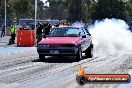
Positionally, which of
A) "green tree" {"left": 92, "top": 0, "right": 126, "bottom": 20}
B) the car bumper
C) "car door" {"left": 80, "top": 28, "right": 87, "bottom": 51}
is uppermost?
"green tree" {"left": 92, "top": 0, "right": 126, "bottom": 20}

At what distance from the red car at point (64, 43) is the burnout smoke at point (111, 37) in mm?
6182

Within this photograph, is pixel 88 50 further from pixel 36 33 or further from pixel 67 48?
pixel 36 33

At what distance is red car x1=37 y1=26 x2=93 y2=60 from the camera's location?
16953 mm

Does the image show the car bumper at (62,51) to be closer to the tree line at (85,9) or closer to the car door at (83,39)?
the car door at (83,39)

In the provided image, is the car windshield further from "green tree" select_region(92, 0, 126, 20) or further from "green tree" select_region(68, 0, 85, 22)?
"green tree" select_region(68, 0, 85, 22)

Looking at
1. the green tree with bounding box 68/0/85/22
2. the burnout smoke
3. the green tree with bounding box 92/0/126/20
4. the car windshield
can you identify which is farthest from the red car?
the green tree with bounding box 68/0/85/22

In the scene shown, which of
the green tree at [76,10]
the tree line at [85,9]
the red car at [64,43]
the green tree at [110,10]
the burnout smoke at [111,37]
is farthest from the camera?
the green tree at [76,10]

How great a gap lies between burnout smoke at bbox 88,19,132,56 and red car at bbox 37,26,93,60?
20.3ft

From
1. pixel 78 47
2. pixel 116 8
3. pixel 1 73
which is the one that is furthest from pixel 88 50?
pixel 116 8

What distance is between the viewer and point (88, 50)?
759 inches

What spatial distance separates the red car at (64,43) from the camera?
55.6 feet

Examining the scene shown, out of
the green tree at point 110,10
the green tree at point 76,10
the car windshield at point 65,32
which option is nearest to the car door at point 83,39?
the car windshield at point 65,32

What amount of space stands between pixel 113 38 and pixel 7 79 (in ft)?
55.1

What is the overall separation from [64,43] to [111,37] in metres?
10.5
